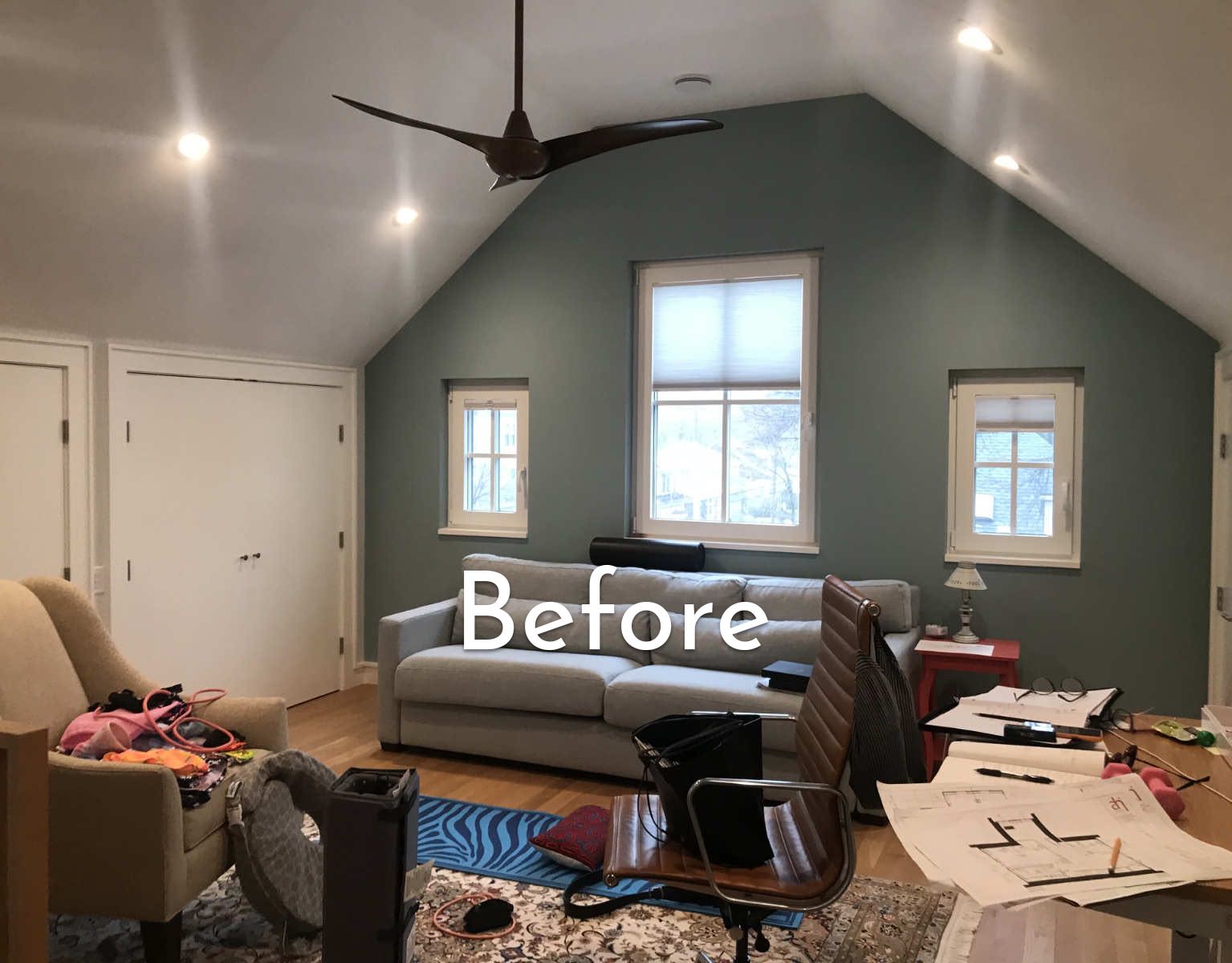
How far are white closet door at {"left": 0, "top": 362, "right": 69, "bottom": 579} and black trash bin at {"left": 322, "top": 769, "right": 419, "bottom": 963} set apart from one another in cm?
236

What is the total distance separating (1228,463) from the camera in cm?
391

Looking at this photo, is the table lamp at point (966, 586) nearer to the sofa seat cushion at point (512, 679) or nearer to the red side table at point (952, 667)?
the red side table at point (952, 667)

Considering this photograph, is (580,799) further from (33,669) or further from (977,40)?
(977,40)

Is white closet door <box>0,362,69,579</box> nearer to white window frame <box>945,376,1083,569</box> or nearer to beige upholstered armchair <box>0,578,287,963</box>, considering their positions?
beige upholstered armchair <box>0,578,287,963</box>

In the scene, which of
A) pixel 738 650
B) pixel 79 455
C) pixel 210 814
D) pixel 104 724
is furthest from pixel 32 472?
pixel 738 650

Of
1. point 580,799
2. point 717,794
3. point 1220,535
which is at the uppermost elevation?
point 1220,535

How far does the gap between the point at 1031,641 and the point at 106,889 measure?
379 cm

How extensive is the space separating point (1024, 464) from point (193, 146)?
151 inches

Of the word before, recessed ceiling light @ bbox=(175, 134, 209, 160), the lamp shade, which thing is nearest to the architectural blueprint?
the lamp shade

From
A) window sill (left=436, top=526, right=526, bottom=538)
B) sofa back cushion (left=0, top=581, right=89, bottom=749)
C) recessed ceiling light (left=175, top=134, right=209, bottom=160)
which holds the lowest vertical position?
sofa back cushion (left=0, top=581, right=89, bottom=749)

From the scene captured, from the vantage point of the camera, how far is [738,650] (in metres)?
4.51

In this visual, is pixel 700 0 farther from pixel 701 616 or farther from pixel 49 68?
pixel 701 616

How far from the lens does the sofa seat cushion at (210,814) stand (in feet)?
8.94

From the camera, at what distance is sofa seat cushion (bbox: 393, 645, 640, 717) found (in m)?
4.37
